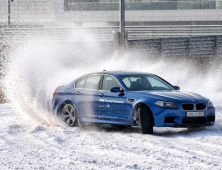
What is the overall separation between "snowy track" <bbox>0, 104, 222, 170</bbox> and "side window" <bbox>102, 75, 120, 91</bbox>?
831 millimetres

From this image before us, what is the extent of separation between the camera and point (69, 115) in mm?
12008

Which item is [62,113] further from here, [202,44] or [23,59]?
[202,44]

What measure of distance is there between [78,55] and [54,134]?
54.5 ft

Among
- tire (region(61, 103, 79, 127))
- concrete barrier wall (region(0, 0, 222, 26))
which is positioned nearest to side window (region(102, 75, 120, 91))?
tire (region(61, 103, 79, 127))

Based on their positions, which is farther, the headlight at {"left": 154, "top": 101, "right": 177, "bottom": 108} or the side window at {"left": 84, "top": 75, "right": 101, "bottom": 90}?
the side window at {"left": 84, "top": 75, "right": 101, "bottom": 90}

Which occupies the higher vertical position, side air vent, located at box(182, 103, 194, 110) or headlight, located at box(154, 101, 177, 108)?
headlight, located at box(154, 101, 177, 108)

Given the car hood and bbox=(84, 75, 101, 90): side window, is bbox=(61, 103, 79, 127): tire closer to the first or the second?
bbox=(84, 75, 101, 90): side window

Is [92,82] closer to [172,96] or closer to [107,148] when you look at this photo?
[172,96]

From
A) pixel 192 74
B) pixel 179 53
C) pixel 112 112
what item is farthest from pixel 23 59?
pixel 179 53

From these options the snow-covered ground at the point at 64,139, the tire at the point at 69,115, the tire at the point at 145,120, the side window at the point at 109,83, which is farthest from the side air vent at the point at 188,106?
the tire at the point at 69,115

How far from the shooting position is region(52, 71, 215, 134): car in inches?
411

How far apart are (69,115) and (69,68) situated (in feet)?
36.5

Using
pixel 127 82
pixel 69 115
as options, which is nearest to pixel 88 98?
pixel 69 115

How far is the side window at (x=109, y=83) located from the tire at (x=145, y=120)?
104 centimetres
